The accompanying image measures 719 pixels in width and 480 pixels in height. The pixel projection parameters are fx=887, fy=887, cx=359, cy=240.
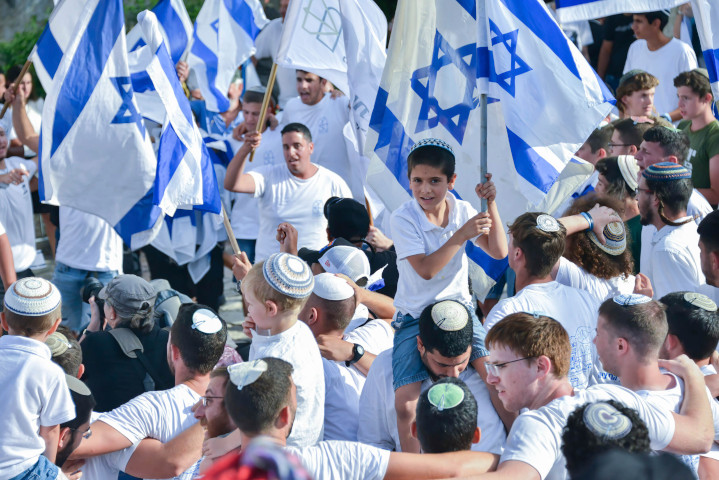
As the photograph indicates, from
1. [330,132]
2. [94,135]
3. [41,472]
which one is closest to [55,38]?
[94,135]

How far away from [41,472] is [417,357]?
1646mm

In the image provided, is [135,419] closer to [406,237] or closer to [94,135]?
[406,237]

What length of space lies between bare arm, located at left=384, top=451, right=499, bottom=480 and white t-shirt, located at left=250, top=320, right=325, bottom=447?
468 mm

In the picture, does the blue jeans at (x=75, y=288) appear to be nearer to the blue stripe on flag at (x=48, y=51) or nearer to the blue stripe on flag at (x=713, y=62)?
the blue stripe on flag at (x=48, y=51)

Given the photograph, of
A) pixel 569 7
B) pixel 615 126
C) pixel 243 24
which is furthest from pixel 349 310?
pixel 243 24

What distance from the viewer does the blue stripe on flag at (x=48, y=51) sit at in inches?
269

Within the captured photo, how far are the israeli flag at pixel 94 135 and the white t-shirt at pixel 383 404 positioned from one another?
268cm

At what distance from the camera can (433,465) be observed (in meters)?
3.11

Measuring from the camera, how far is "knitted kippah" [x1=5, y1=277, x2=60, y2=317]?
3980mm

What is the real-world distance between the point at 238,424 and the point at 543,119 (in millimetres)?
2827

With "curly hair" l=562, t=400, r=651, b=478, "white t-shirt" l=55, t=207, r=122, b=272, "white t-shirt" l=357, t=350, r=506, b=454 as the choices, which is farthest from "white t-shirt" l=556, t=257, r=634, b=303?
"white t-shirt" l=55, t=207, r=122, b=272

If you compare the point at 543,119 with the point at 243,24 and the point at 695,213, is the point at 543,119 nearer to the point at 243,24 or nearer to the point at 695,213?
the point at 695,213

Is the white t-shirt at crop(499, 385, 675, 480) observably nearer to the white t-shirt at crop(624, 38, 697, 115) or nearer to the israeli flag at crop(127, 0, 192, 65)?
the israeli flag at crop(127, 0, 192, 65)

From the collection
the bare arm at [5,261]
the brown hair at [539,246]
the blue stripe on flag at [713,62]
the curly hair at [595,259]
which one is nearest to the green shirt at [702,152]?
the blue stripe on flag at [713,62]
